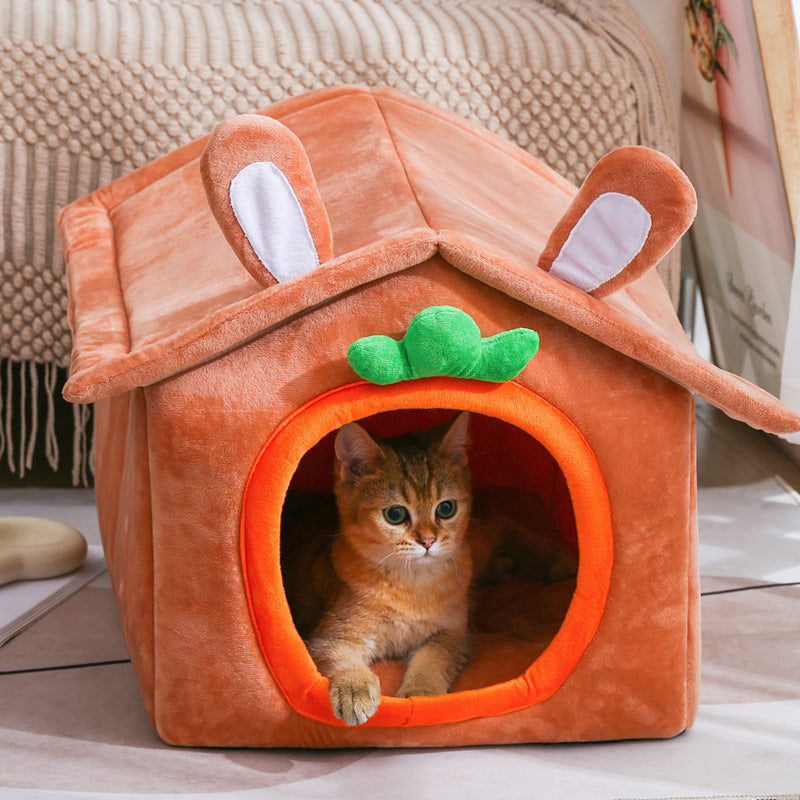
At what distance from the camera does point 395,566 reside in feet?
4.31

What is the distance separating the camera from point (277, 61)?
193cm

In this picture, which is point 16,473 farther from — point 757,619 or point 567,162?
point 757,619

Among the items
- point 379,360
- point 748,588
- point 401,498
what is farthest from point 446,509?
point 748,588

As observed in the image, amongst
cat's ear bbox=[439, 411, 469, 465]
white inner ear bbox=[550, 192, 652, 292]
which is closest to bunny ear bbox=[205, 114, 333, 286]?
white inner ear bbox=[550, 192, 652, 292]

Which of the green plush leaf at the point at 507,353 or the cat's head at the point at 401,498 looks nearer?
the green plush leaf at the point at 507,353

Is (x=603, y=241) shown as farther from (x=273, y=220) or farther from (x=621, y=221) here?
(x=273, y=220)

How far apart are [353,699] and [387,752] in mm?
118

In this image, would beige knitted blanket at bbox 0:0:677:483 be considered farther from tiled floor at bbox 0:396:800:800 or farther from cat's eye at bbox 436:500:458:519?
cat's eye at bbox 436:500:458:519

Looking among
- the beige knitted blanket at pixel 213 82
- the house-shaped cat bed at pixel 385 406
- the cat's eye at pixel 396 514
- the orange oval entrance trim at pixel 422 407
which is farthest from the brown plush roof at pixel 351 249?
the cat's eye at pixel 396 514

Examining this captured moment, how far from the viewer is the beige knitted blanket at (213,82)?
1859mm

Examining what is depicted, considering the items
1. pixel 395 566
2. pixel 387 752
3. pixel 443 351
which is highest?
pixel 443 351

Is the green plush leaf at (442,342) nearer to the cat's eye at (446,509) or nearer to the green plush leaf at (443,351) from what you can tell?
the green plush leaf at (443,351)

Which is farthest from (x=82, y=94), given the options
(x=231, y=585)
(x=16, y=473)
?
(x=231, y=585)

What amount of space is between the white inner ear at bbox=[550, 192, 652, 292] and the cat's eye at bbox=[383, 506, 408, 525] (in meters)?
0.39
